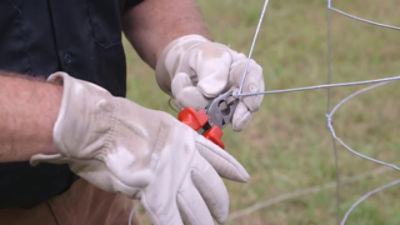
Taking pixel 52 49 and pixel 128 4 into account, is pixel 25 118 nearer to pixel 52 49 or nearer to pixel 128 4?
pixel 52 49

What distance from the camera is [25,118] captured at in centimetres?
89

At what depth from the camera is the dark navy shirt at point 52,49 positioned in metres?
1.05

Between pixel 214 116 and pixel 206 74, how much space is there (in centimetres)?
11

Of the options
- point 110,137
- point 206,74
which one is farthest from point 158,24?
point 110,137

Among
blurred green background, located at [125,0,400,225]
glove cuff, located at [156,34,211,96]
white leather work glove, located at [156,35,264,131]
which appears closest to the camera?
white leather work glove, located at [156,35,264,131]

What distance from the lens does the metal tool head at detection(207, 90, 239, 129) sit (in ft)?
3.69

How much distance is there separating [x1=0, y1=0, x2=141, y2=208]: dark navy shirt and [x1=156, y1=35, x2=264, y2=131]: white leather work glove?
0.12 meters

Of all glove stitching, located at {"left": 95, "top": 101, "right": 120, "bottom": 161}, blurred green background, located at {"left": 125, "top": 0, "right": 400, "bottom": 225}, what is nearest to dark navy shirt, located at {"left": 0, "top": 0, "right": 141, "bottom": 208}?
glove stitching, located at {"left": 95, "top": 101, "right": 120, "bottom": 161}

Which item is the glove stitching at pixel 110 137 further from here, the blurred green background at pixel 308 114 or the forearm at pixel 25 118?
the blurred green background at pixel 308 114

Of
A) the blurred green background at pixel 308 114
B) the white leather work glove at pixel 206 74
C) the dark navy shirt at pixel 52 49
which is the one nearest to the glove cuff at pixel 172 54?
the white leather work glove at pixel 206 74

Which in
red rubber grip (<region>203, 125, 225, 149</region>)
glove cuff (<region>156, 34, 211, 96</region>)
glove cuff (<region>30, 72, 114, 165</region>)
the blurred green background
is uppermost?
glove cuff (<region>30, 72, 114, 165</region>)

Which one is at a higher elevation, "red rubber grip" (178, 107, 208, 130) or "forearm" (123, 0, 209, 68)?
"red rubber grip" (178, 107, 208, 130)

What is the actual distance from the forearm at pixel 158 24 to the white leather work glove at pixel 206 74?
0.17 ft

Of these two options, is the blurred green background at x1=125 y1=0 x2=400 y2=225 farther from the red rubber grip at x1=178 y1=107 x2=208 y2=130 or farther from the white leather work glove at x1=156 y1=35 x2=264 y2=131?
the red rubber grip at x1=178 y1=107 x2=208 y2=130
